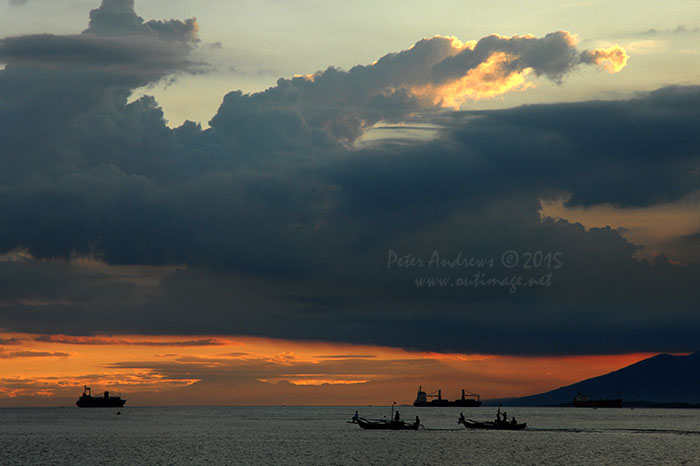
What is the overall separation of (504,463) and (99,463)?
2848 inches

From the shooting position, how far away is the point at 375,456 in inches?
6275

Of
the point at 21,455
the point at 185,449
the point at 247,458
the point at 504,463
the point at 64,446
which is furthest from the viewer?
the point at 64,446

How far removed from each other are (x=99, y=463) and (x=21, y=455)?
98.0 ft

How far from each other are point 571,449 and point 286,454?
61374mm

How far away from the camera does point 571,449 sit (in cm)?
17975

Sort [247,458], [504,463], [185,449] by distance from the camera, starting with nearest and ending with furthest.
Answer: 1. [504,463]
2. [247,458]
3. [185,449]

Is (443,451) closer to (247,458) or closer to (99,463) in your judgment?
(247,458)

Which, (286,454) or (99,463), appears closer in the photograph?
(99,463)

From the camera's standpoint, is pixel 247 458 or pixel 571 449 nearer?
pixel 247 458

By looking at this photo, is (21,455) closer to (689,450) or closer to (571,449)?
(571,449)

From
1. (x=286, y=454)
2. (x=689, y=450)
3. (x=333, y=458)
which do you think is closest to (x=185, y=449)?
(x=286, y=454)

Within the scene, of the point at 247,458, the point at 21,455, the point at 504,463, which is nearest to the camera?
the point at 504,463

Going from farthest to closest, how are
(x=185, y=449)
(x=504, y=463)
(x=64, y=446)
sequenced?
(x=64, y=446)
(x=185, y=449)
(x=504, y=463)

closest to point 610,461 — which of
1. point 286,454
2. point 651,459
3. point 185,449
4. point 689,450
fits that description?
point 651,459
